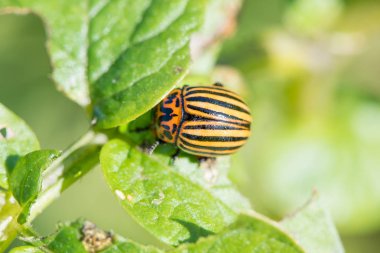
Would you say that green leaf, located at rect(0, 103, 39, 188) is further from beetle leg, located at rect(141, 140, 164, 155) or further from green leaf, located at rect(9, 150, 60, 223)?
beetle leg, located at rect(141, 140, 164, 155)

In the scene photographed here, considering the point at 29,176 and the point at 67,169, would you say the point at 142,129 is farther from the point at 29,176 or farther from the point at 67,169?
the point at 29,176

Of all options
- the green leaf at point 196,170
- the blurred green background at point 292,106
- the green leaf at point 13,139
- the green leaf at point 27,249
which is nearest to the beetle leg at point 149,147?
the green leaf at point 196,170

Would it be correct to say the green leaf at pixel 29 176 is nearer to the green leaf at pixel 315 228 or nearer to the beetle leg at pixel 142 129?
the beetle leg at pixel 142 129

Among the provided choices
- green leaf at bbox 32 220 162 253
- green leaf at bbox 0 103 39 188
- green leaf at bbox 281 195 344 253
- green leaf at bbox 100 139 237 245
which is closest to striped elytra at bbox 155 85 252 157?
green leaf at bbox 100 139 237 245

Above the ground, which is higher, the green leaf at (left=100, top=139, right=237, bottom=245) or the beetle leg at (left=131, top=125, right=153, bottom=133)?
the beetle leg at (left=131, top=125, right=153, bottom=133)

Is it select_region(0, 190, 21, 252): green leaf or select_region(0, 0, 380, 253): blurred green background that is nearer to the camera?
select_region(0, 190, 21, 252): green leaf

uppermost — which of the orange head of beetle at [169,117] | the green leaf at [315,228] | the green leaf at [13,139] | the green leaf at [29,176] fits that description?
the green leaf at [13,139]

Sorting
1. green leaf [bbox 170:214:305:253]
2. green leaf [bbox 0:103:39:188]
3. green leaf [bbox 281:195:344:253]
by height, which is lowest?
green leaf [bbox 281:195:344:253]
